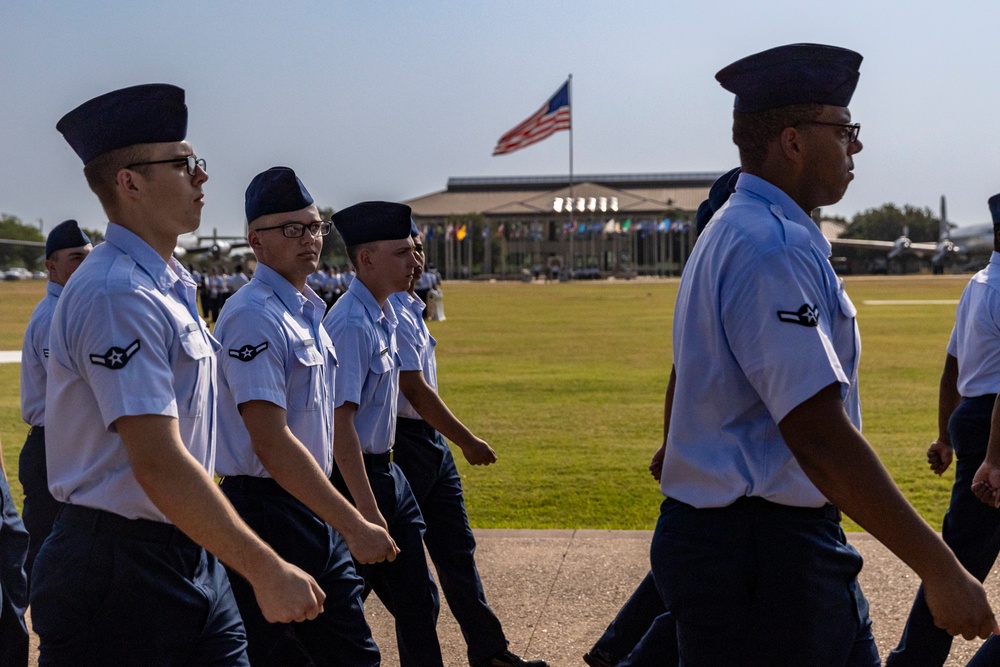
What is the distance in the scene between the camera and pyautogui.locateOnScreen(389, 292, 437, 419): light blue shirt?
5137mm

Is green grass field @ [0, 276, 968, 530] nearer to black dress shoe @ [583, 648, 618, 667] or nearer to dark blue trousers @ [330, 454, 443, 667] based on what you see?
black dress shoe @ [583, 648, 618, 667]

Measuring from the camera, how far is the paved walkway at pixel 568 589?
5223 millimetres

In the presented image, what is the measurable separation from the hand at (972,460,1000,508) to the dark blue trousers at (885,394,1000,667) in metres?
0.14

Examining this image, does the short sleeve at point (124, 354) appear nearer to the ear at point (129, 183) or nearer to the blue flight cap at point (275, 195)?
the ear at point (129, 183)

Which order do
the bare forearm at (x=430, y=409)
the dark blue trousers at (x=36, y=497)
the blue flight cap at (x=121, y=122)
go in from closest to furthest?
the blue flight cap at (x=121, y=122), the bare forearm at (x=430, y=409), the dark blue trousers at (x=36, y=497)

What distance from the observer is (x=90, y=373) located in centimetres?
263

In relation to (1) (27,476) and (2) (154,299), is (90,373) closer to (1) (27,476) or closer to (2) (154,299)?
(2) (154,299)

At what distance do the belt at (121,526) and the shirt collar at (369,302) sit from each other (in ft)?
6.46

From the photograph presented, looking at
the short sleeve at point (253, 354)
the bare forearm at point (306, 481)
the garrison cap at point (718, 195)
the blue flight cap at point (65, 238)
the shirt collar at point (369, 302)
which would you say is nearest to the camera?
the bare forearm at point (306, 481)

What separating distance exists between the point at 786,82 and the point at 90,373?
1.70m

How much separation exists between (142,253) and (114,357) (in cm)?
34

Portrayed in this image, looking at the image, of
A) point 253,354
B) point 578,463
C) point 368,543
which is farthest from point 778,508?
point 578,463

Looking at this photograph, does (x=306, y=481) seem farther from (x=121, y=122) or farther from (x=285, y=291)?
(x=121, y=122)

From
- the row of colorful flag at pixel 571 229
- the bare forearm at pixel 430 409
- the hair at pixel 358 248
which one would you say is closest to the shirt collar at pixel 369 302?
the hair at pixel 358 248
